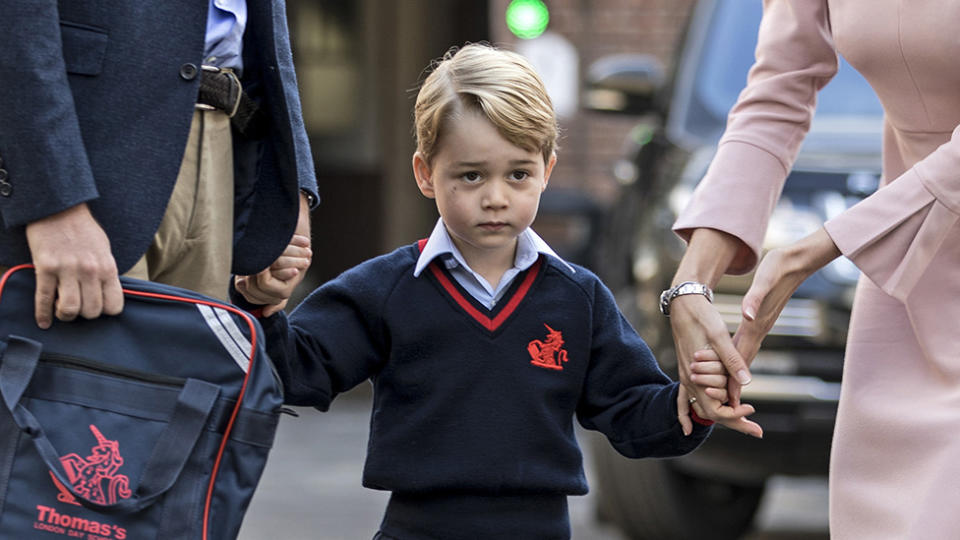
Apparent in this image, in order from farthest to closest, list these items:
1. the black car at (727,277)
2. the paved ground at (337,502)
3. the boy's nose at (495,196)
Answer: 1. the paved ground at (337,502)
2. the black car at (727,277)
3. the boy's nose at (495,196)

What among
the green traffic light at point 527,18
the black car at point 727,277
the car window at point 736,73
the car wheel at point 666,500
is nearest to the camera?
the black car at point 727,277

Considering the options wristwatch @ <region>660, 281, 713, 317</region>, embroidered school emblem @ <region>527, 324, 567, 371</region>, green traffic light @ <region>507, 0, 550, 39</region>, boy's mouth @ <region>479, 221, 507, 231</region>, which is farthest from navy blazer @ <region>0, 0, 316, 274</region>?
green traffic light @ <region>507, 0, 550, 39</region>

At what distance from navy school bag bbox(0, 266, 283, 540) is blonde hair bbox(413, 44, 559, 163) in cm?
50

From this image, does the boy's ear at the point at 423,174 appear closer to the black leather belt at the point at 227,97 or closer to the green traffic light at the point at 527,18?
the black leather belt at the point at 227,97

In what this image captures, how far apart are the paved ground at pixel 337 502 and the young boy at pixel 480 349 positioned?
337 centimetres

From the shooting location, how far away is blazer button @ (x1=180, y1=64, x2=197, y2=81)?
2791 millimetres

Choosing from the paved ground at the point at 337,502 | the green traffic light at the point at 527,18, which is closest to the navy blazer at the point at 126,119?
the paved ground at the point at 337,502

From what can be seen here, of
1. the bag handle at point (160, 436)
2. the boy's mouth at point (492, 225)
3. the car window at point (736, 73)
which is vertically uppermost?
the boy's mouth at point (492, 225)

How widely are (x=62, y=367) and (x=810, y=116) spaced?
1.38m

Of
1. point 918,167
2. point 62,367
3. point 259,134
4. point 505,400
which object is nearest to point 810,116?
point 918,167

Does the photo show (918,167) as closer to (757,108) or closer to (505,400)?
(757,108)

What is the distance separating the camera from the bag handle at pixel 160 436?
8.17ft

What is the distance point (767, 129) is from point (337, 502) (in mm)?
4839

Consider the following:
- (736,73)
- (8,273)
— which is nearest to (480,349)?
(8,273)
